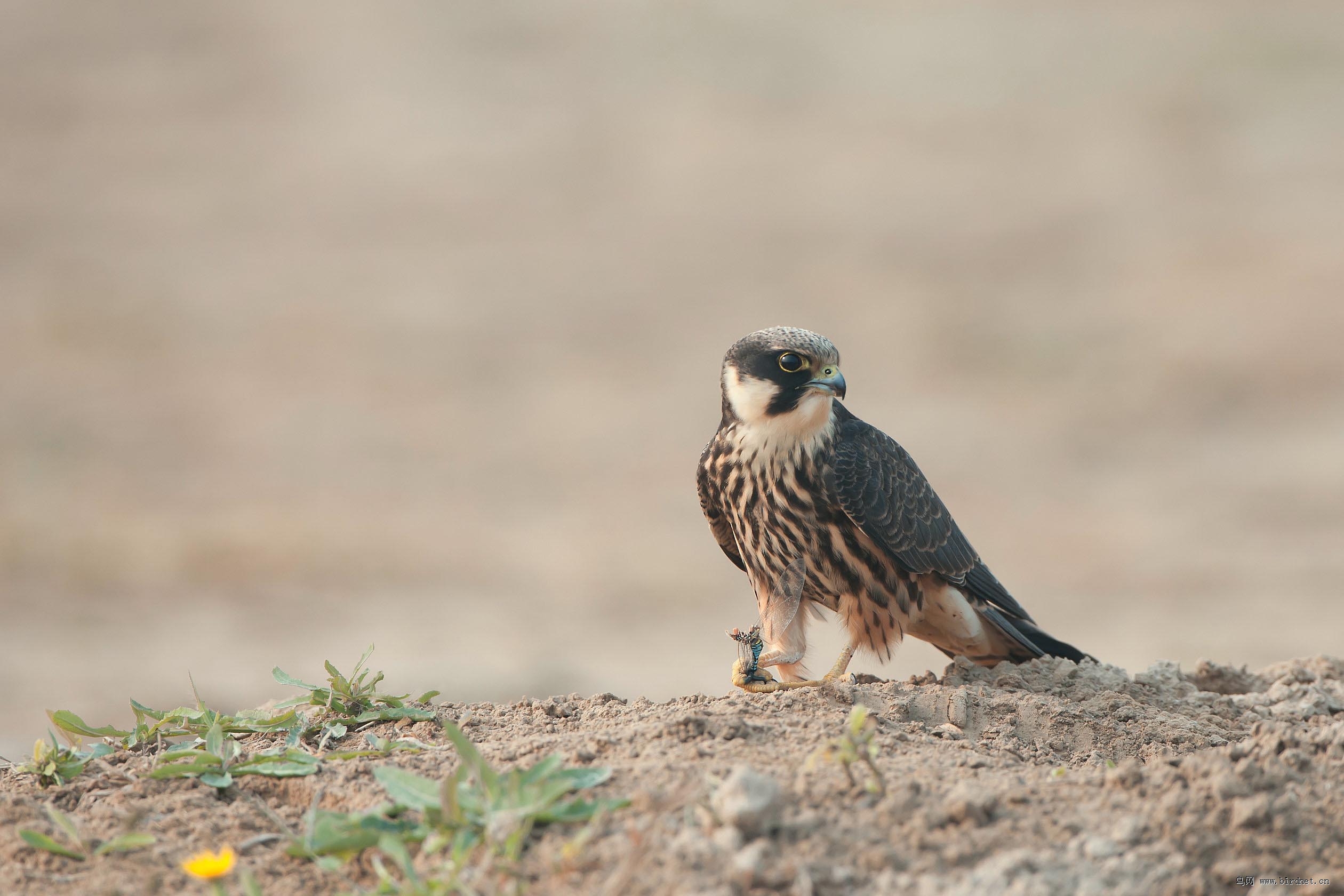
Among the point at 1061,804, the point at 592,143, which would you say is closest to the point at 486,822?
the point at 1061,804

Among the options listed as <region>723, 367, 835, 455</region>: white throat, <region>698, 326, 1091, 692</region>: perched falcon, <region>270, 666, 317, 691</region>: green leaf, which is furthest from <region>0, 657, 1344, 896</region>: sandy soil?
<region>723, 367, 835, 455</region>: white throat

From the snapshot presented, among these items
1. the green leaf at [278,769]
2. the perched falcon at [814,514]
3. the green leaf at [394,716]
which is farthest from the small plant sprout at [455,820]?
the perched falcon at [814,514]

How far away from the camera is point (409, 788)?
258 centimetres

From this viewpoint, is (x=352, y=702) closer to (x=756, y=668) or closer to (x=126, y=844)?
(x=126, y=844)

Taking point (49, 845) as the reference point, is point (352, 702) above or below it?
above

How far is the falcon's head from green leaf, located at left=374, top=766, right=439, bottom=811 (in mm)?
2048

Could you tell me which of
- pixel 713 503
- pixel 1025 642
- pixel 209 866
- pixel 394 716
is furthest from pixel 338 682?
→ pixel 1025 642

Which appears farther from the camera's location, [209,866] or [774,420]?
[774,420]

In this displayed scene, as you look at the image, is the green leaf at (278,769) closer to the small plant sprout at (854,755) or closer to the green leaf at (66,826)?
the green leaf at (66,826)

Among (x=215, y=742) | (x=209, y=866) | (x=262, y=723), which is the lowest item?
(x=209, y=866)

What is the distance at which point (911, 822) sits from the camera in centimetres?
243

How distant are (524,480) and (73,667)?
5.18 m

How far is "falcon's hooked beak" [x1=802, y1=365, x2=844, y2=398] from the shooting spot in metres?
4.20

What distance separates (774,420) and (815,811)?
6.73 ft
